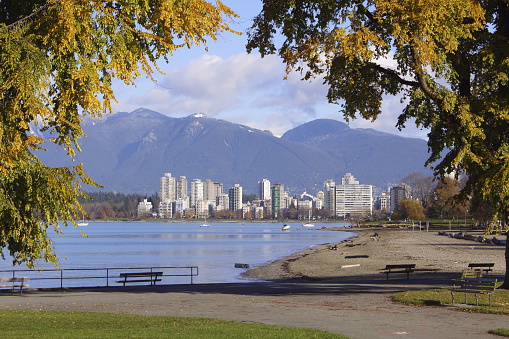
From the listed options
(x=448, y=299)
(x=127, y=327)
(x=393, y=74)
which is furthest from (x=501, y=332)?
(x=393, y=74)

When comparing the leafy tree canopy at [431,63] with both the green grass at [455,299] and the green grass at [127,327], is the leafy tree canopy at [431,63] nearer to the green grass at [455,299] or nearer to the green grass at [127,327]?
the green grass at [455,299]

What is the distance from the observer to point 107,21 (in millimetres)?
11484

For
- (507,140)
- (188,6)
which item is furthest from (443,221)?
(188,6)

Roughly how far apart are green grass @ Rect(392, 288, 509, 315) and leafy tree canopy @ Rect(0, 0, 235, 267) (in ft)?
38.8

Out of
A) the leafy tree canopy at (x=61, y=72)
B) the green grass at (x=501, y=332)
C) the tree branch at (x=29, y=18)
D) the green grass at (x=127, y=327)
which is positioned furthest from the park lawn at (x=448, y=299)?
the tree branch at (x=29, y=18)

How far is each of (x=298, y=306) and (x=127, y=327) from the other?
271 inches

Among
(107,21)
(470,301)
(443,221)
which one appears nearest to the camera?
Answer: (107,21)

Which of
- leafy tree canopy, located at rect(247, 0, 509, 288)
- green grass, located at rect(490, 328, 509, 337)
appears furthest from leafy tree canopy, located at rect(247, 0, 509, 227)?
green grass, located at rect(490, 328, 509, 337)

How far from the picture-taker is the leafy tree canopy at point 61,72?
10.9m

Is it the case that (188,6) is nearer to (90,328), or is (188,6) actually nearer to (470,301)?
(90,328)

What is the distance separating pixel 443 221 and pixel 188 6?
172744 millimetres

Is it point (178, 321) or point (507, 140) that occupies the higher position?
point (507, 140)

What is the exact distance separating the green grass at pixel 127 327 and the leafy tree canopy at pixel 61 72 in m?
2.31

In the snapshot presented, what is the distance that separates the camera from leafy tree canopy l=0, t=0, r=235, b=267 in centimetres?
1090
